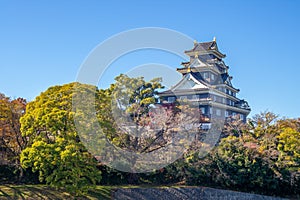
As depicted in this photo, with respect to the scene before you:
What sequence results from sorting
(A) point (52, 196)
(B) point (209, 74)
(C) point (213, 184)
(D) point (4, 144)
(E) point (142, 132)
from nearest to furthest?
(A) point (52, 196) → (D) point (4, 144) → (E) point (142, 132) → (C) point (213, 184) → (B) point (209, 74)

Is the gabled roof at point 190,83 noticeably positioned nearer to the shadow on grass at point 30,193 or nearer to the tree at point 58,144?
the tree at point 58,144

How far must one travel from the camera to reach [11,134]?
13156 millimetres

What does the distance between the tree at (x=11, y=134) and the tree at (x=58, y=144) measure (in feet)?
2.57

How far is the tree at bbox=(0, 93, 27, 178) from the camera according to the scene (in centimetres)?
1291

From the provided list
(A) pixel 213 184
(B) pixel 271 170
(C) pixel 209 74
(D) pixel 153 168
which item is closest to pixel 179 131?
(D) pixel 153 168

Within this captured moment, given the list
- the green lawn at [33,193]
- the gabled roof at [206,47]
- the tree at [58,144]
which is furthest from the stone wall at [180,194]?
the gabled roof at [206,47]

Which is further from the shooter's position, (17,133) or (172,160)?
(172,160)

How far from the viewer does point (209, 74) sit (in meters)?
25.2

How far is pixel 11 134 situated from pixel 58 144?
2.60 metres

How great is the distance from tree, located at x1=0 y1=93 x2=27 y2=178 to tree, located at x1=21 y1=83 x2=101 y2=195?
2.57 ft

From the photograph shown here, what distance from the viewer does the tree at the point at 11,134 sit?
1291cm

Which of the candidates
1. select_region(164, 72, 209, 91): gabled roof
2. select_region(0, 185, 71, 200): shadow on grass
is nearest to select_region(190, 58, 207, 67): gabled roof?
select_region(164, 72, 209, 91): gabled roof

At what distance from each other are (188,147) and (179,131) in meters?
0.77

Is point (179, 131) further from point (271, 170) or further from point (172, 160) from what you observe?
point (271, 170)
